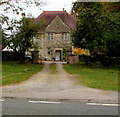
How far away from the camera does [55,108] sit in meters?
6.53

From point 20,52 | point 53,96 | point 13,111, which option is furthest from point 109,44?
point 13,111

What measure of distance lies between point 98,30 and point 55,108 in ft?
63.9

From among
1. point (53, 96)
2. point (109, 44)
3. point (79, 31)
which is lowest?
point (53, 96)

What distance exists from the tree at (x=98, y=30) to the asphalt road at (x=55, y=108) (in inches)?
670

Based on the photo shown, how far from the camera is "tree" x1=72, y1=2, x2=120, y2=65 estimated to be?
23.9 m

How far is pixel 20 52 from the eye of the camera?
31422 millimetres

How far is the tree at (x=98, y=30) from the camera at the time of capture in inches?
941

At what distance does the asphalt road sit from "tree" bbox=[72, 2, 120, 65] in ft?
55.8

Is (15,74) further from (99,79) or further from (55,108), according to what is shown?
(55,108)

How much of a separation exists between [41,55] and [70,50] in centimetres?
670

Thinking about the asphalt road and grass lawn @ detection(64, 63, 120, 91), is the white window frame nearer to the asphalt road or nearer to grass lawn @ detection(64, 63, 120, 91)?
grass lawn @ detection(64, 63, 120, 91)

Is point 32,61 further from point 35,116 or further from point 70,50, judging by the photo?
point 35,116

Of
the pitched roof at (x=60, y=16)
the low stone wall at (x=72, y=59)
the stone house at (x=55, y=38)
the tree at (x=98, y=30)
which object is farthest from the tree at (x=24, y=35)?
the pitched roof at (x=60, y=16)

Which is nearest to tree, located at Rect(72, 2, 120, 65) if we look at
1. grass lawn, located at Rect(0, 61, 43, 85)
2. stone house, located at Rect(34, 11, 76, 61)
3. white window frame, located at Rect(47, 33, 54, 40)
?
grass lawn, located at Rect(0, 61, 43, 85)
